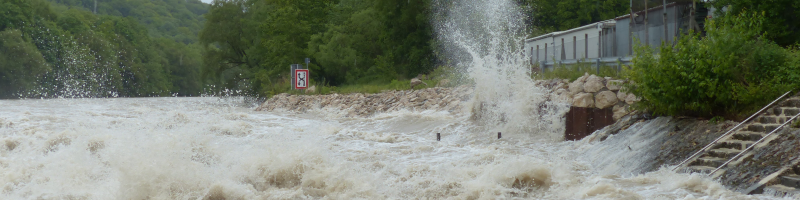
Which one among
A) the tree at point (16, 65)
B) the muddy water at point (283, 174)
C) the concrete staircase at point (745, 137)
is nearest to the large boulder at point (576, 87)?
the muddy water at point (283, 174)

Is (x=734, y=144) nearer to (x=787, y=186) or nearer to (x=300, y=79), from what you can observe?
(x=787, y=186)

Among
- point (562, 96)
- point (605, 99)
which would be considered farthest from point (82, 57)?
point (605, 99)

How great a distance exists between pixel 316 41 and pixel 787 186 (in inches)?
1698

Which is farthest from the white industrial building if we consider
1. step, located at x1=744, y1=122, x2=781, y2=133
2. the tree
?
the tree

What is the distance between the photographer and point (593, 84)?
52.6 feet

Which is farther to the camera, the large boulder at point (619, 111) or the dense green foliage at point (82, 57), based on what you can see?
the dense green foliage at point (82, 57)

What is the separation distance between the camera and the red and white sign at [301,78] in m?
41.2

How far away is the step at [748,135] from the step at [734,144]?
11 centimetres

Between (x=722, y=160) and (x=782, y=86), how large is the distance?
6.38ft

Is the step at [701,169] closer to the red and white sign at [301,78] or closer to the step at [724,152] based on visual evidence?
the step at [724,152]

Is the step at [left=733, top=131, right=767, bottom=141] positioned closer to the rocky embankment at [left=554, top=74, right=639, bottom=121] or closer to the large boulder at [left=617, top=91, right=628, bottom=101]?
the rocky embankment at [left=554, top=74, right=639, bottom=121]

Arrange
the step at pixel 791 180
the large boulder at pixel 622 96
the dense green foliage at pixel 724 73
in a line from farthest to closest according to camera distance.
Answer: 1. the large boulder at pixel 622 96
2. the dense green foliage at pixel 724 73
3. the step at pixel 791 180

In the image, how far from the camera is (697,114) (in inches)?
475

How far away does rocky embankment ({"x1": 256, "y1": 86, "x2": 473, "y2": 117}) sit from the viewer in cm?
2495
